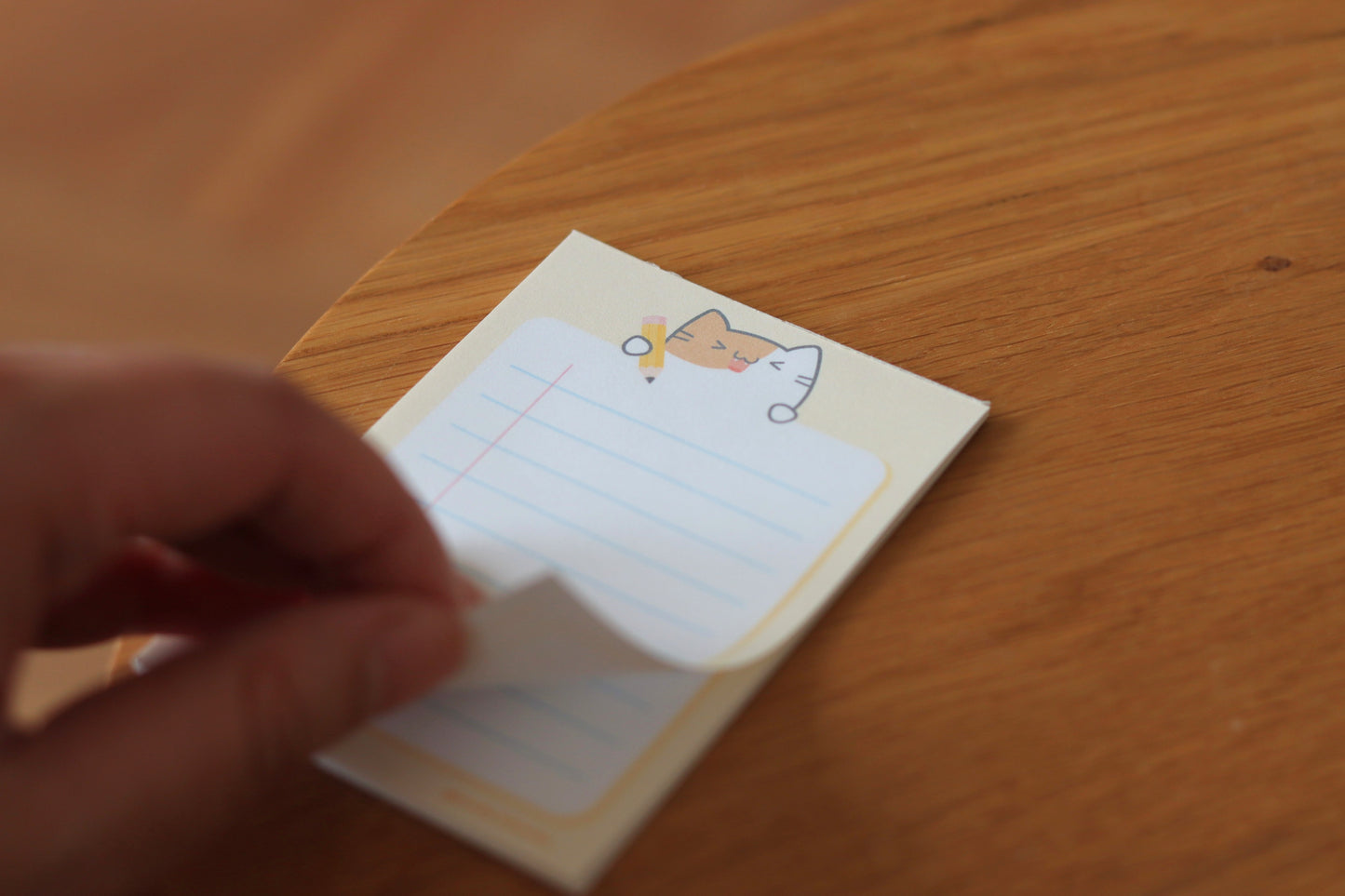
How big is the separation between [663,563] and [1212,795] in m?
0.23

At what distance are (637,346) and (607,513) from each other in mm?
106

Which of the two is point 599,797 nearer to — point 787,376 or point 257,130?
point 787,376

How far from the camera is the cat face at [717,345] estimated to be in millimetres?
613

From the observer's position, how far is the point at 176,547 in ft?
1.65

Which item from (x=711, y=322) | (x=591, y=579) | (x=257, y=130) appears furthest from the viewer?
(x=257, y=130)

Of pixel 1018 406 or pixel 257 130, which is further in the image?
pixel 257 130

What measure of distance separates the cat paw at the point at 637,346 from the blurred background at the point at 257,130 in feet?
2.85

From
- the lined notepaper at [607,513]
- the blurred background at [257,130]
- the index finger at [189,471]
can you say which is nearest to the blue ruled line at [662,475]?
the lined notepaper at [607,513]

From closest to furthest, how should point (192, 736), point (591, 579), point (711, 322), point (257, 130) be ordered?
1. point (192, 736)
2. point (591, 579)
3. point (711, 322)
4. point (257, 130)

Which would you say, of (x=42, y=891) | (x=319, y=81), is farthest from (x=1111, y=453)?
(x=319, y=81)

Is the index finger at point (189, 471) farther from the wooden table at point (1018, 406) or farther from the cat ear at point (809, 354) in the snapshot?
the cat ear at point (809, 354)

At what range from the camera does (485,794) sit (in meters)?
0.47

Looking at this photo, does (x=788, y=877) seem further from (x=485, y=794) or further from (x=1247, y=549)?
(x=1247, y=549)

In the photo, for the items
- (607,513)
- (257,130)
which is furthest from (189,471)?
(257,130)
